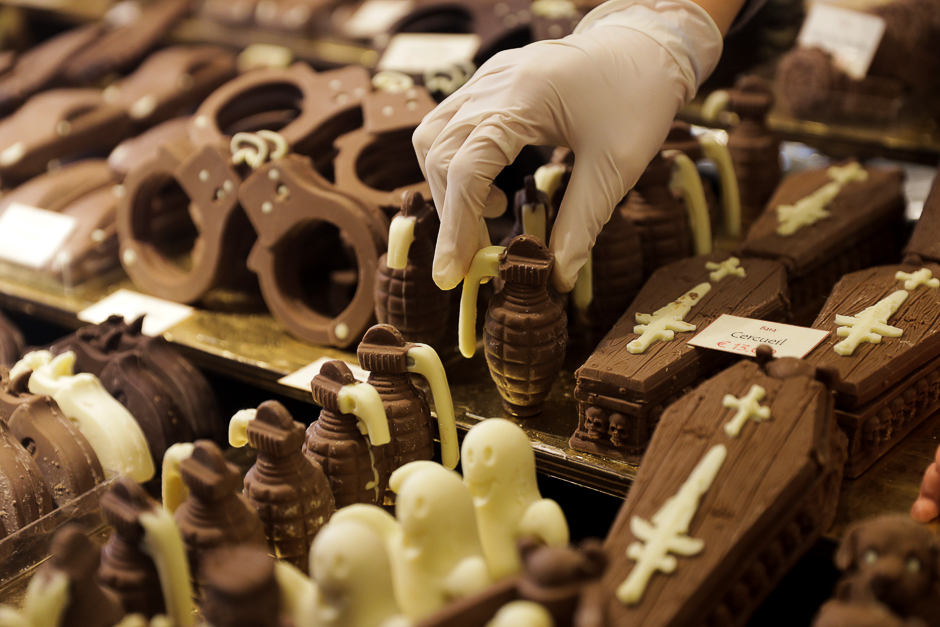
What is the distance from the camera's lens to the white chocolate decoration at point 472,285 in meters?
1.50

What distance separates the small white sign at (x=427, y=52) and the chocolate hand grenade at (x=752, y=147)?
62 cm

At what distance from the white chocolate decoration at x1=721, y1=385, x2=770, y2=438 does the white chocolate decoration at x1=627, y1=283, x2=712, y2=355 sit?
243mm

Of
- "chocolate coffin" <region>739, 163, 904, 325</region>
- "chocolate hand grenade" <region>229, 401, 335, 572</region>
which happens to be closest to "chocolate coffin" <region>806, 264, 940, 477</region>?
"chocolate coffin" <region>739, 163, 904, 325</region>

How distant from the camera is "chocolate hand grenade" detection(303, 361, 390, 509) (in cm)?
129

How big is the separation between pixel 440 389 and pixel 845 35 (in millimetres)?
1653

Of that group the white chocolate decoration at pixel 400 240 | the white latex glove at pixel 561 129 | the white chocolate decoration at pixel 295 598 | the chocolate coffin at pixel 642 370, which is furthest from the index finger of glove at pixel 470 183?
the white chocolate decoration at pixel 295 598

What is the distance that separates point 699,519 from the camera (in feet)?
3.57

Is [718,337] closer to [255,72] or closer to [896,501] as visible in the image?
[896,501]

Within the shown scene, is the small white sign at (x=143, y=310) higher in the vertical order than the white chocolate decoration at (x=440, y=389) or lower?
lower

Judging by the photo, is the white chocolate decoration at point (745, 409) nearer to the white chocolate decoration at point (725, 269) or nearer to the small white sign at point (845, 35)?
the white chocolate decoration at point (725, 269)

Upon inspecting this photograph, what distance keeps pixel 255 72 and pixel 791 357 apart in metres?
1.60

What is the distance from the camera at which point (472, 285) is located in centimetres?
154

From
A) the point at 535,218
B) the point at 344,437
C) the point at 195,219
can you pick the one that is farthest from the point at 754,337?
the point at 195,219

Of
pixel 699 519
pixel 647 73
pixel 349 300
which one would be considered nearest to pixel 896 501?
pixel 699 519
